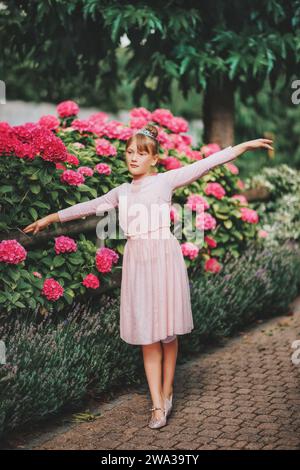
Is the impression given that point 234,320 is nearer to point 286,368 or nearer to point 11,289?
point 286,368

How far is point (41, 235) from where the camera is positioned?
4.77 meters

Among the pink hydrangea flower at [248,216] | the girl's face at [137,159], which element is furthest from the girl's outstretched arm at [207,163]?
the pink hydrangea flower at [248,216]

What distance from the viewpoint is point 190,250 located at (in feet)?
19.4

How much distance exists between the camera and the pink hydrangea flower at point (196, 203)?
20.2 ft

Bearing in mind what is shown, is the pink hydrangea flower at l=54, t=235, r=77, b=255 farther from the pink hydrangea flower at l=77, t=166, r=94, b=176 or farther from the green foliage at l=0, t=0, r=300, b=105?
the green foliage at l=0, t=0, r=300, b=105

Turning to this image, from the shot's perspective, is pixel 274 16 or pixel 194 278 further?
pixel 274 16

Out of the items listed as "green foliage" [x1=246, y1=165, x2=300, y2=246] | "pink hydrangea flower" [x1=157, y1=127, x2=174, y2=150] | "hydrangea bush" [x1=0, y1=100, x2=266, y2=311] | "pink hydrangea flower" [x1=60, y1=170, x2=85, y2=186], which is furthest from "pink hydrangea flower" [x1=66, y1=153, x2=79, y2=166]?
"green foliage" [x1=246, y1=165, x2=300, y2=246]

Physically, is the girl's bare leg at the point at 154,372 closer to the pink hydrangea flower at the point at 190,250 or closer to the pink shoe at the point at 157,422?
the pink shoe at the point at 157,422

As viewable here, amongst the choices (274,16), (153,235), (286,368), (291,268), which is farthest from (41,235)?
(274,16)

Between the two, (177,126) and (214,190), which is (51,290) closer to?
(214,190)

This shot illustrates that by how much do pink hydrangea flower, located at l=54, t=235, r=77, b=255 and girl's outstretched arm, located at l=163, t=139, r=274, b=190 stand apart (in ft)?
3.47

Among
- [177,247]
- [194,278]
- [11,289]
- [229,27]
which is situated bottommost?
[194,278]

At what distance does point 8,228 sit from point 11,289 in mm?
418

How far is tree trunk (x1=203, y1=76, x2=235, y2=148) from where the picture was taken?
8.30m
